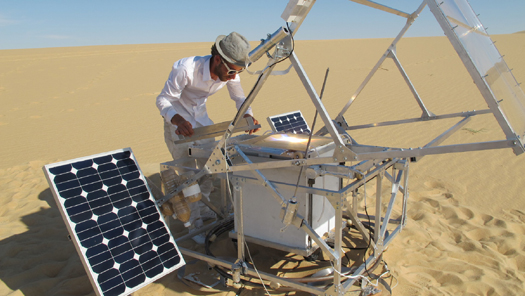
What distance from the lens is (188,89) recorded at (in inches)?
151

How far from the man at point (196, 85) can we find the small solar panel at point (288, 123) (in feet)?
1.88

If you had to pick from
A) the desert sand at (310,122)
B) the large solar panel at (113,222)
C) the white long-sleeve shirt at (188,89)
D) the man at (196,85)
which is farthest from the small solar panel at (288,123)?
the large solar panel at (113,222)

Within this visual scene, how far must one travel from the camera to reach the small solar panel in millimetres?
4600

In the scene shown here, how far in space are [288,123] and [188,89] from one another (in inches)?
56.4

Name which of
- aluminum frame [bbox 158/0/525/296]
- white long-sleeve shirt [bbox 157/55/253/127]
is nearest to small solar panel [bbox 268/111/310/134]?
white long-sleeve shirt [bbox 157/55/253/127]

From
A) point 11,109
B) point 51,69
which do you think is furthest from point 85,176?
point 51,69

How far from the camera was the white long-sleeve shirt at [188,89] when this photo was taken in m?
3.56

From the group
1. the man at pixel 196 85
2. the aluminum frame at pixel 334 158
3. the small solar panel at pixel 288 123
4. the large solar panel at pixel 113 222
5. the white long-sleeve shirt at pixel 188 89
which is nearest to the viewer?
the aluminum frame at pixel 334 158

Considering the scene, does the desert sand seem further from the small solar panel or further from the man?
the small solar panel

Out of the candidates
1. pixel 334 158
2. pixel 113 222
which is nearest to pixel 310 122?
pixel 113 222

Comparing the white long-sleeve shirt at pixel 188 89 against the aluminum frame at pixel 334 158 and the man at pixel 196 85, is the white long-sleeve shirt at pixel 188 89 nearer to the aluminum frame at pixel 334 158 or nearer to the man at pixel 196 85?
the man at pixel 196 85

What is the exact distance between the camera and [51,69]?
62.1ft

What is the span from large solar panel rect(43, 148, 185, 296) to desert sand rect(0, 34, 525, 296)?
51cm

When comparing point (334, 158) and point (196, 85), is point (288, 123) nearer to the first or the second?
point (196, 85)
